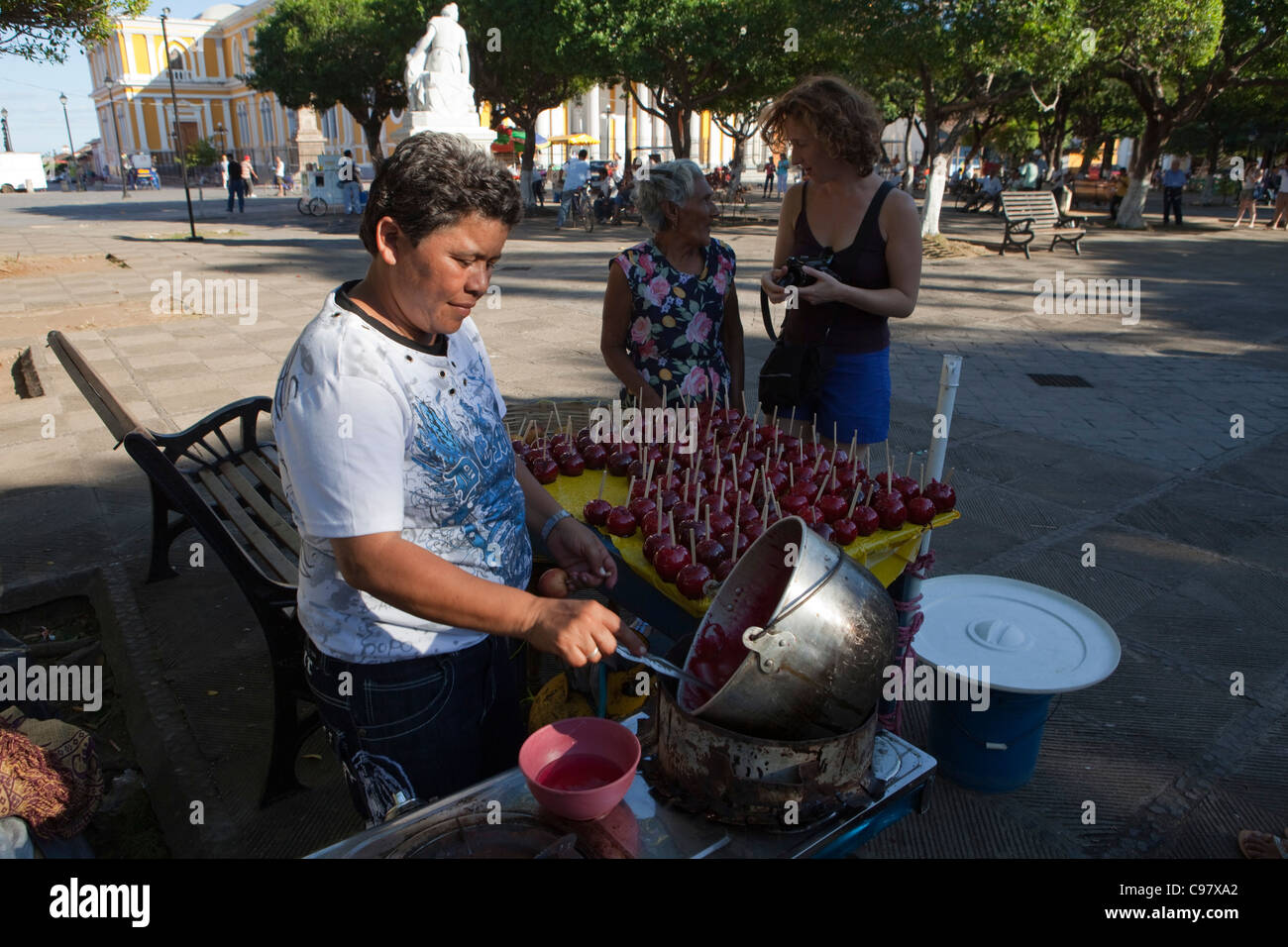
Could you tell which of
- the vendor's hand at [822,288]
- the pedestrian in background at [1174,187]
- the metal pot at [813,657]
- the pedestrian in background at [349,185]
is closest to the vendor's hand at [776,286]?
the vendor's hand at [822,288]

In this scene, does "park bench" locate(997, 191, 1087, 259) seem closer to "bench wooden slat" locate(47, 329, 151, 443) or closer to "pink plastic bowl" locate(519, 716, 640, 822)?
"bench wooden slat" locate(47, 329, 151, 443)

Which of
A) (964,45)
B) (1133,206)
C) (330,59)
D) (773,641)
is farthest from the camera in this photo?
(330,59)

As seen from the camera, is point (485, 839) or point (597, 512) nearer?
point (485, 839)

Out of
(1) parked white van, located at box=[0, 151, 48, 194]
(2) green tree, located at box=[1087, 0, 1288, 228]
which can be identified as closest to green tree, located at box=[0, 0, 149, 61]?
(2) green tree, located at box=[1087, 0, 1288, 228]

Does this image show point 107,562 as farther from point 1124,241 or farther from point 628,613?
point 1124,241

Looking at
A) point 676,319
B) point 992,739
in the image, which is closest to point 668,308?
point 676,319

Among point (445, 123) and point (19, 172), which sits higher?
point (19, 172)

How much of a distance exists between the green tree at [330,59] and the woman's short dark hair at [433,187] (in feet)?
105

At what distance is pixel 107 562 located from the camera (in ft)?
14.4

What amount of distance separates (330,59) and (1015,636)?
35002mm

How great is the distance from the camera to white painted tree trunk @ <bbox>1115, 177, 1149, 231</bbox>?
21.6 m

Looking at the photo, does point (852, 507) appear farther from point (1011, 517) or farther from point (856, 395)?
point (1011, 517)

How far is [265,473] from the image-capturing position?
12.6 ft

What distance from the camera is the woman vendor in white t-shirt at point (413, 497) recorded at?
1439mm
